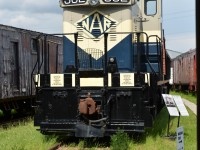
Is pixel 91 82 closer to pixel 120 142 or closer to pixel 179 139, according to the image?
pixel 120 142

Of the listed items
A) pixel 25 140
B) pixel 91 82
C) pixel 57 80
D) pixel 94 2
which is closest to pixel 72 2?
pixel 94 2

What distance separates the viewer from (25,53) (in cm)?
1440

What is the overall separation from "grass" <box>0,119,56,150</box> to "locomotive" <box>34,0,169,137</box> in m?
0.32

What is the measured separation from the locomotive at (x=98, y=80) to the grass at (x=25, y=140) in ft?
1.07

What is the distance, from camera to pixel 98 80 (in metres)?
7.78

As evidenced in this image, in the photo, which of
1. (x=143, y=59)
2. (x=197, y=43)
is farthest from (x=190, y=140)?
(x=197, y=43)

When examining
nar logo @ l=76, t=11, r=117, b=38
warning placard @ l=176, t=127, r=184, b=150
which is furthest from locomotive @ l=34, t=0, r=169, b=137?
warning placard @ l=176, t=127, r=184, b=150

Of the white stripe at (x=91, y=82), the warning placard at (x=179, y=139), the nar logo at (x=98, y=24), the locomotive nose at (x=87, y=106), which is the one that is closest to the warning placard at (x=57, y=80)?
the white stripe at (x=91, y=82)

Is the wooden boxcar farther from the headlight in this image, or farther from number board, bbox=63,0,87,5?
the headlight

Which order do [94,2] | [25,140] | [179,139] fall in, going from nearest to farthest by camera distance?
1. [179,139]
2. [25,140]
3. [94,2]

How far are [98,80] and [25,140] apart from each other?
209cm

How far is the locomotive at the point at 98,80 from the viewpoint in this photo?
7.57m

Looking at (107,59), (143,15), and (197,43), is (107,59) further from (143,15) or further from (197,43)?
(197,43)

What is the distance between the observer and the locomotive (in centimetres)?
757
